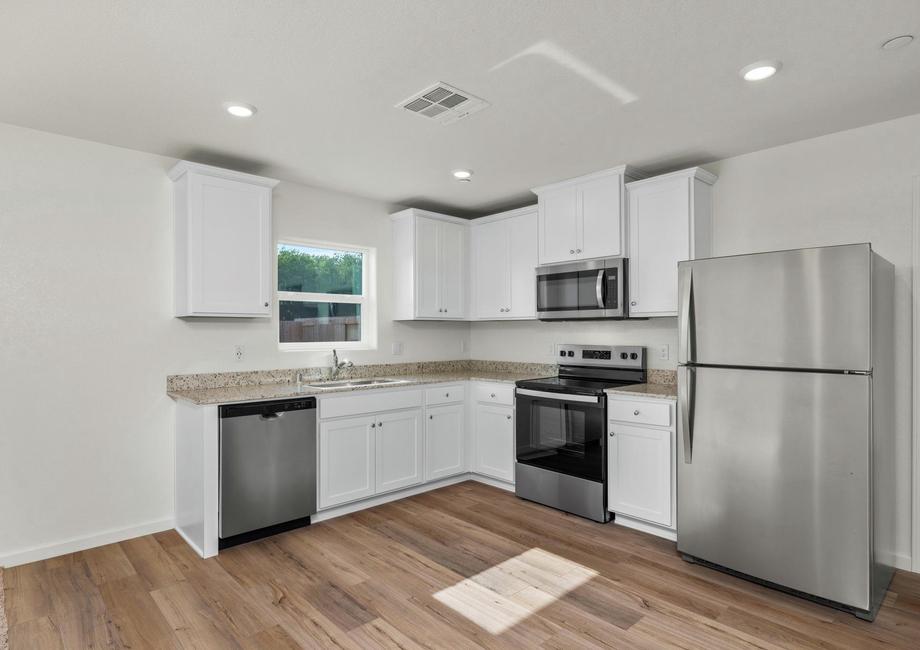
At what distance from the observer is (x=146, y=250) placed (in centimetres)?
334

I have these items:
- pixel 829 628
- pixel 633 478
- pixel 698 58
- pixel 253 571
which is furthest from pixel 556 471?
pixel 698 58

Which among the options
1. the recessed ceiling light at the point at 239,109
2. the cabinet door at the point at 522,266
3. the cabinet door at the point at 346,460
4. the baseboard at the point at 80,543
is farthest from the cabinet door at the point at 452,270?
the baseboard at the point at 80,543

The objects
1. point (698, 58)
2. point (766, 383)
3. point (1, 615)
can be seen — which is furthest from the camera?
point (766, 383)

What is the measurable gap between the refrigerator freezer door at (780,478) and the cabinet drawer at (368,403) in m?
1.96

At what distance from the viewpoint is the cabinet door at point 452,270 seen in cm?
470

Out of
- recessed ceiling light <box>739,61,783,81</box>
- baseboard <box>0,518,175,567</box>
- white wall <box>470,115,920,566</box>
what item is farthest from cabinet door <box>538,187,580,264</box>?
baseboard <box>0,518,175,567</box>

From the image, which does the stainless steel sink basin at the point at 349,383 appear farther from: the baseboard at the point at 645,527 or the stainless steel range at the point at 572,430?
the baseboard at the point at 645,527

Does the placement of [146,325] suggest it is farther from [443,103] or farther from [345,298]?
[443,103]

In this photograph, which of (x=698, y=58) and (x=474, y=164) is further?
(x=474, y=164)

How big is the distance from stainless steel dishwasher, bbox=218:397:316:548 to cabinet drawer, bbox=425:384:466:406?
102cm

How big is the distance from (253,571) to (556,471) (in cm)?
205

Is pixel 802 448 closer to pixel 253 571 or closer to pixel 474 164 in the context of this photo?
pixel 474 164

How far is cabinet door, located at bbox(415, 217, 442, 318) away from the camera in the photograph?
4.52 m

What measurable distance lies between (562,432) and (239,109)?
9.33 ft
